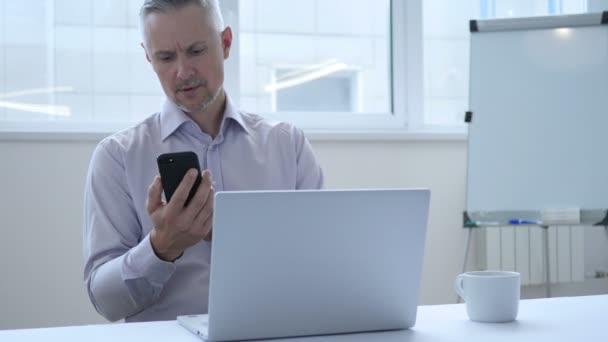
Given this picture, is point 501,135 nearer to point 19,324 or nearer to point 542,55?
point 542,55

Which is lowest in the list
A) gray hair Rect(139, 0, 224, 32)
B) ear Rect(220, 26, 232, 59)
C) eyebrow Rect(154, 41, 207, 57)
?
eyebrow Rect(154, 41, 207, 57)

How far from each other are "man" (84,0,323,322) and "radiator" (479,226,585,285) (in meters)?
1.47

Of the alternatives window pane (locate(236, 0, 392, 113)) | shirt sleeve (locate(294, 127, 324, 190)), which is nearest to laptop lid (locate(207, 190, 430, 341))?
shirt sleeve (locate(294, 127, 324, 190))

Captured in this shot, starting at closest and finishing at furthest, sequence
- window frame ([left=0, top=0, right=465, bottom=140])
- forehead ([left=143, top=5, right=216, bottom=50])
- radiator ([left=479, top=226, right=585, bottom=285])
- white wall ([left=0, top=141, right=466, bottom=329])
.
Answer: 1. forehead ([left=143, top=5, right=216, bottom=50])
2. white wall ([left=0, top=141, right=466, bottom=329])
3. window frame ([left=0, top=0, right=465, bottom=140])
4. radiator ([left=479, top=226, right=585, bottom=285])

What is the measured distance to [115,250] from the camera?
4.94 ft

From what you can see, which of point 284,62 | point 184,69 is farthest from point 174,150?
point 284,62

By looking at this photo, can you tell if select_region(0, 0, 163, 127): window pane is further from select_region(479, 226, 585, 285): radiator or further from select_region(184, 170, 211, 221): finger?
select_region(184, 170, 211, 221): finger

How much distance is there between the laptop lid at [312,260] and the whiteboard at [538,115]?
1.73 metres

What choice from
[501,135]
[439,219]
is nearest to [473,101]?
[501,135]

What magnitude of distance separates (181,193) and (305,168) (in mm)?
586

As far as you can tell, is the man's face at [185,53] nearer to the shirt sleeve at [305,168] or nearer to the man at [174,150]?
the man at [174,150]

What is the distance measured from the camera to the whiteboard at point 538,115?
8.84ft

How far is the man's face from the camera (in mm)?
1612

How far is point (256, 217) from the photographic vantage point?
950 mm
